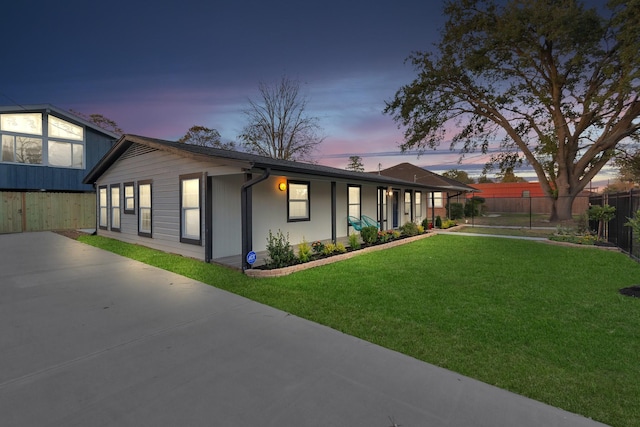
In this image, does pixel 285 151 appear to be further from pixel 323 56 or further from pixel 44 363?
pixel 44 363

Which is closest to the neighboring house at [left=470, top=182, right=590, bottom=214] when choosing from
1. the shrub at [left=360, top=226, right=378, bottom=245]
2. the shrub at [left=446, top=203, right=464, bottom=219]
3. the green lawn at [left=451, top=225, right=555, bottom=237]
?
the shrub at [left=446, top=203, right=464, bottom=219]

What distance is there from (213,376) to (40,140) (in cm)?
1863

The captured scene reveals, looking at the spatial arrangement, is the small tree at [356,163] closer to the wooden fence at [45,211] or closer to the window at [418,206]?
the window at [418,206]

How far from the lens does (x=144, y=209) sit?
1012cm

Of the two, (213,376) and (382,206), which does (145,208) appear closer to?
(213,376)

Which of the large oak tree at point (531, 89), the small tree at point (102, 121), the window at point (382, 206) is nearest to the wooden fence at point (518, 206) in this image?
the large oak tree at point (531, 89)

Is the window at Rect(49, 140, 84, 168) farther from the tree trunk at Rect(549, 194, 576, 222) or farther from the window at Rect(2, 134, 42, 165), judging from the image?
the tree trunk at Rect(549, 194, 576, 222)

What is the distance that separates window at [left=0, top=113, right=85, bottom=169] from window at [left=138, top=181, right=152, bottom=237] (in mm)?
9339

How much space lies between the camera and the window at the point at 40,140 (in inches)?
563

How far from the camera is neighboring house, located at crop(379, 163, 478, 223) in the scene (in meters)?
22.5

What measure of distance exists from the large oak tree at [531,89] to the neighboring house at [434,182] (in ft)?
10.8

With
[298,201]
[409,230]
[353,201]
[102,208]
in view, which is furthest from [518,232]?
[102,208]

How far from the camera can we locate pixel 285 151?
24.8 m

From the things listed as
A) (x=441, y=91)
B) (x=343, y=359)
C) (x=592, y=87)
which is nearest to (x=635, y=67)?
(x=592, y=87)
